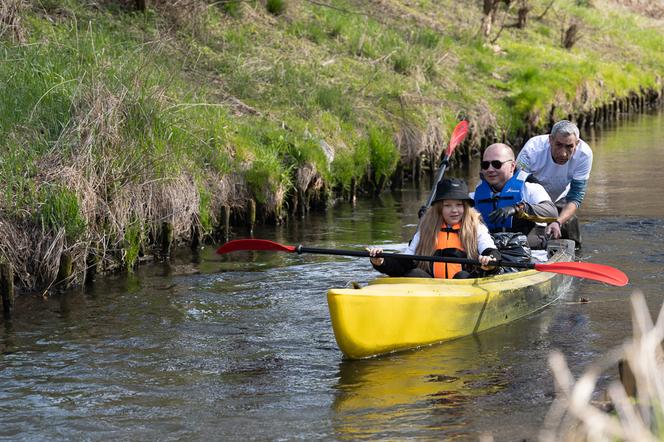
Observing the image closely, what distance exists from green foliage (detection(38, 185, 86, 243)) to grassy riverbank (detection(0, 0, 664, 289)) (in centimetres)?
1

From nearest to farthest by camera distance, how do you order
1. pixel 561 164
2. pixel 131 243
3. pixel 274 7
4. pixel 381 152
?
pixel 131 243 < pixel 561 164 < pixel 381 152 < pixel 274 7

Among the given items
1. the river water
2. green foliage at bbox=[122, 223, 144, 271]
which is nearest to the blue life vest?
the river water

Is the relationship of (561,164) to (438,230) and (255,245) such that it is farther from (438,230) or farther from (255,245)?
(255,245)

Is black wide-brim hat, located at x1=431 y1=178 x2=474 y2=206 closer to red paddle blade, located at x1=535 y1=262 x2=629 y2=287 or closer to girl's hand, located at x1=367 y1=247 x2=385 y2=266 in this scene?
girl's hand, located at x1=367 y1=247 x2=385 y2=266

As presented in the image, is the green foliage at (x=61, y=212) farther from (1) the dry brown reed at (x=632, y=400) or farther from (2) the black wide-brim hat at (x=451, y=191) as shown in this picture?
(1) the dry brown reed at (x=632, y=400)

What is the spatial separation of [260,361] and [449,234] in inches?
69.5

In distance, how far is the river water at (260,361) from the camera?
5.99 meters

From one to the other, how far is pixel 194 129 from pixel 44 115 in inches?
75.2

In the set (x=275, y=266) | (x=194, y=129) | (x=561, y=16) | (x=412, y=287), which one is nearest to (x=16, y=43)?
(x=194, y=129)

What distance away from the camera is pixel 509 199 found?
9148 millimetres

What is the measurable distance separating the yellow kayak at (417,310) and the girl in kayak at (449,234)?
26 cm

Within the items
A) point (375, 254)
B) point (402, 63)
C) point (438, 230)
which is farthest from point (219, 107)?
point (402, 63)

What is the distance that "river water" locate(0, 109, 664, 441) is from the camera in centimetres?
599

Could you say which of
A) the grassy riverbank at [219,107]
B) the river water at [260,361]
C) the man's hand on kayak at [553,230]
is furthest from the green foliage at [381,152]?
the man's hand on kayak at [553,230]
